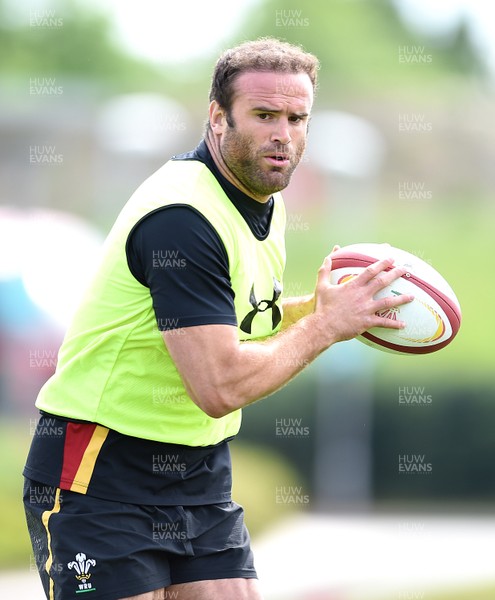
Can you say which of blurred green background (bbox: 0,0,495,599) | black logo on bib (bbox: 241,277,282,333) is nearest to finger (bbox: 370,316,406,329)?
black logo on bib (bbox: 241,277,282,333)

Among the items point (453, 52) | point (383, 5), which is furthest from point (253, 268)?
point (383, 5)

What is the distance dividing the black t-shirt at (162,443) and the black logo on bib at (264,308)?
201mm

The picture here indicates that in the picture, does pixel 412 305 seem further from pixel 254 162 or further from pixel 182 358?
pixel 182 358

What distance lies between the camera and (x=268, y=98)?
11.4 ft

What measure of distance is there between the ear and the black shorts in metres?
1.28

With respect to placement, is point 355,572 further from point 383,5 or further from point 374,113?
point 383,5

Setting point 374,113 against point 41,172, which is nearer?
point 41,172

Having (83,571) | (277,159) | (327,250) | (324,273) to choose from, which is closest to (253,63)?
(277,159)

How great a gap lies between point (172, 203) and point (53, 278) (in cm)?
647

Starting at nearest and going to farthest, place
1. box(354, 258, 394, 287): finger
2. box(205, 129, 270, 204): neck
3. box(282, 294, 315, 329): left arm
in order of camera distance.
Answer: box(354, 258, 394, 287): finger, box(205, 129, 270, 204): neck, box(282, 294, 315, 329): left arm

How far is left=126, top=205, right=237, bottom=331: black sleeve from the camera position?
3127mm

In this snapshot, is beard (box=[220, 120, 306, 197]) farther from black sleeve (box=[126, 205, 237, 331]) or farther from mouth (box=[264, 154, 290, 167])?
black sleeve (box=[126, 205, 237, 331])

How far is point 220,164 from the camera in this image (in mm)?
3568

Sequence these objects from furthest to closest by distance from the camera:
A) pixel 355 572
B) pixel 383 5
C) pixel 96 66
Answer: pixel 383 5
pixel 96 66
pixel 355 572
